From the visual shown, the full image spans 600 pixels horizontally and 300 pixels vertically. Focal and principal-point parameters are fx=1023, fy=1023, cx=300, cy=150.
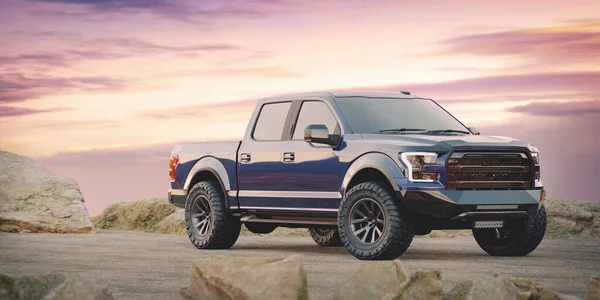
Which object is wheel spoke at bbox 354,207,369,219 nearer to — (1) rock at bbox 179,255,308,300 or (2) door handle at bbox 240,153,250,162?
(2) door handle at bbox 240,153,250,162

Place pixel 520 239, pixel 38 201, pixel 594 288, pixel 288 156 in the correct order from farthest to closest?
pixel 38 201 → pixel 288 156 → pixel 520 239 → pixel 594 288

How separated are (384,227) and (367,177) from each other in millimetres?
→ 981

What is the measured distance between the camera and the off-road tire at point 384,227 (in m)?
12.2

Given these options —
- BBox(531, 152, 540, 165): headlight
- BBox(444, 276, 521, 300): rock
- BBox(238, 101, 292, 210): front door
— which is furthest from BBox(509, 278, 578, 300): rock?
BBox(238, 101, 292, 210): front door

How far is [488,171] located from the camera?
12727 millimetres

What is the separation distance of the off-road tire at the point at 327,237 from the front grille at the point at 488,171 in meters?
3.73

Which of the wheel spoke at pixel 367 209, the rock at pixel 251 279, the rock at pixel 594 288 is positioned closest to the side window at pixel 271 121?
the wheel spoke at pixel 367 209

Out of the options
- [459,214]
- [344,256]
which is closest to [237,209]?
[344,256]

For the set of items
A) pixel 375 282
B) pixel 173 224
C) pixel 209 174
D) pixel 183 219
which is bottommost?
pixel 173 224

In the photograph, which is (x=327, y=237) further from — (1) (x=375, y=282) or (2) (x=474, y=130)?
(1) (x=375, y=282)

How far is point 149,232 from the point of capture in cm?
2052

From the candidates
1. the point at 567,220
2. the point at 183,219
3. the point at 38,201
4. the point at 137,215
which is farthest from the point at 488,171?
the point at 137,215

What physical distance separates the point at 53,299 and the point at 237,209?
8106 mm

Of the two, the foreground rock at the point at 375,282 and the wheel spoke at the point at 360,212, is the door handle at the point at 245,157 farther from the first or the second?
the foreground rock at the point at 375,282
